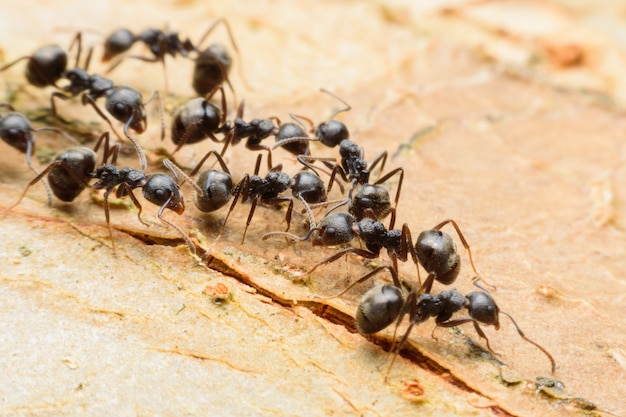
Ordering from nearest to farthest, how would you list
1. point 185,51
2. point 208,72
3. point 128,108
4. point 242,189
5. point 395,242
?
point 395,242 < point 242,189 < point 128,108 < point 208,72 < point 185,51

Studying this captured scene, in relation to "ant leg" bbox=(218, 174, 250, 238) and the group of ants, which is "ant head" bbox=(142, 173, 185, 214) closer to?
the group of ants

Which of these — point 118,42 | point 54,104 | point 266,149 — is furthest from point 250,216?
point 118,42

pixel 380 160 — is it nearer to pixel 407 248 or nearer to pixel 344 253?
pixel 407 248

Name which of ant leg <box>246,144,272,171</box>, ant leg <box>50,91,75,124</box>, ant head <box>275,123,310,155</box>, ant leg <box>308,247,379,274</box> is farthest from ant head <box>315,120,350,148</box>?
ant leg <box>50,91,75,124</box>

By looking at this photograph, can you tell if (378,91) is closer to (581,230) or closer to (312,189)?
(312,189)

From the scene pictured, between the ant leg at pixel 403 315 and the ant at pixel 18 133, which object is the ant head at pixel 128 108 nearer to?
the ant at pixel 18 133

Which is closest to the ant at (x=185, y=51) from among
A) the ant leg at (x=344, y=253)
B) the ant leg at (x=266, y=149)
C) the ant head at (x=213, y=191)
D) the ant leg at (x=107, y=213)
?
the ant leg at (x=266, y=149)

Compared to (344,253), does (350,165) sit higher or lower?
higher
